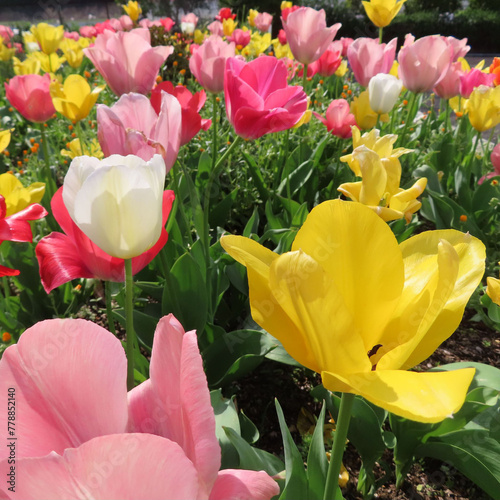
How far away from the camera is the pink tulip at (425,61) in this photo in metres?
1.96

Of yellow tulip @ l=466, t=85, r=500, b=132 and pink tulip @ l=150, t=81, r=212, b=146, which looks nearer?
pink tulip @ l=150, t=81, r=212, b=146

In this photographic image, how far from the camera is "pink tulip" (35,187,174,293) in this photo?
0.76m

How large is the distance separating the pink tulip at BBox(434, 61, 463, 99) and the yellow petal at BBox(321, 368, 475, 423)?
2.39 meters

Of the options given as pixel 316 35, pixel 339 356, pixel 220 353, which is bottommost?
pixel 220 353

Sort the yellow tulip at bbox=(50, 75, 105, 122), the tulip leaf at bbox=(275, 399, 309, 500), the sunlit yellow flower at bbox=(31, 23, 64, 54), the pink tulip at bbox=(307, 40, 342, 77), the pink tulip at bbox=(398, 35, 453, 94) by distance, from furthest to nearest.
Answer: the sunlit yellow flower at bbox=(31, 23, 64, 54)
the pink tulip at bbox=(307, 40, 342, 77)
the pink tulip at bbox=(398, 35, 453, 94)
the yellow tulip at bbox=(50, 75, 105, 122)
the tulip leaf at bbox=(275, 399, 309, 500)

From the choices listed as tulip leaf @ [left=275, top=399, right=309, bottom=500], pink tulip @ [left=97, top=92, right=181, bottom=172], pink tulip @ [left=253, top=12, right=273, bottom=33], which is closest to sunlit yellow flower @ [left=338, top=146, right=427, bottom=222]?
pink tulip @ [left=97, top=92, right=181, bottom=172]

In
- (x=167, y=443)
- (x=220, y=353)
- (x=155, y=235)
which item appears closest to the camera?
(x=167, y=443)

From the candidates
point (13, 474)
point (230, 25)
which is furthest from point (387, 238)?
point (230, 25)

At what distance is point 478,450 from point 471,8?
62.1 feet

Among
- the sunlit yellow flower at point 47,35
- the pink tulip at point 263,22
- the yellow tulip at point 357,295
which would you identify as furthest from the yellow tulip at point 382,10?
the pink tulip at point 263,22

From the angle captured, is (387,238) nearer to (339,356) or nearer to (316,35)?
(339,356)

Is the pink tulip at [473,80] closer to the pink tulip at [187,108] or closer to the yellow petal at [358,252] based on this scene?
the pink tulip at [187,108]

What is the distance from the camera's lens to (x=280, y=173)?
255 centimetres

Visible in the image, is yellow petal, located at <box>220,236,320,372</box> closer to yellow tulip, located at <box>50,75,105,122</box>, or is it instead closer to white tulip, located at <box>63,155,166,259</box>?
white tulip, located at <box>63,155,166,259</box>
